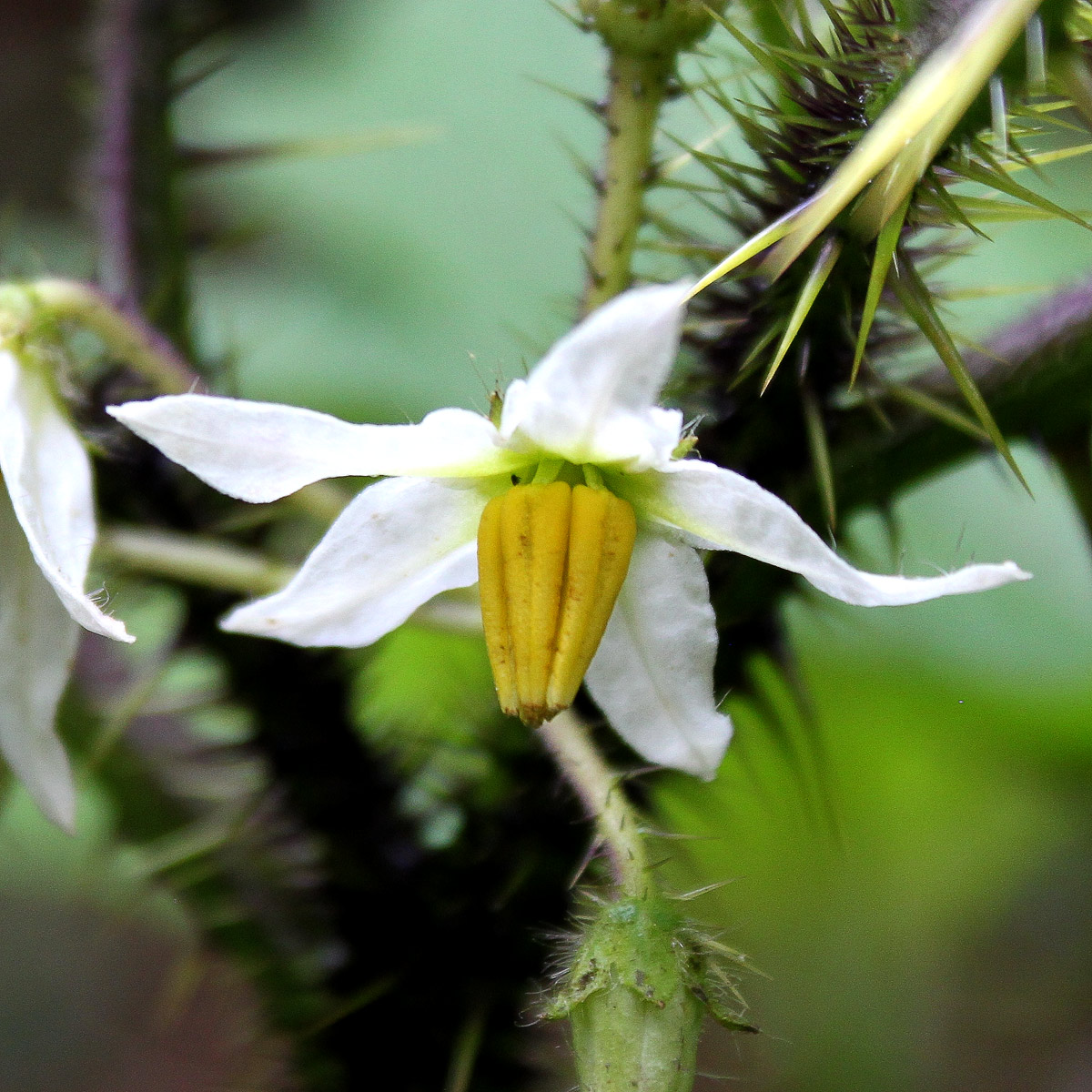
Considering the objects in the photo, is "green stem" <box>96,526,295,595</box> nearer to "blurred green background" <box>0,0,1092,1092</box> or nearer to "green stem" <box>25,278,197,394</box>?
"green stem" <box>25,278,197,394</box>

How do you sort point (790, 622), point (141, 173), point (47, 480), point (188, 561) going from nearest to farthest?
1. point (47, 480)
2. point (188, 561)
3. point (141, 173)
4. point (790, 622)

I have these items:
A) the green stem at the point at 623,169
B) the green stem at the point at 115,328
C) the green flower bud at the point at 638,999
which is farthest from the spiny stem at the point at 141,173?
the green flower bud at the point at 638,999

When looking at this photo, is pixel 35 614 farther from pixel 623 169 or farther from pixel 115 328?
pixel 623 169

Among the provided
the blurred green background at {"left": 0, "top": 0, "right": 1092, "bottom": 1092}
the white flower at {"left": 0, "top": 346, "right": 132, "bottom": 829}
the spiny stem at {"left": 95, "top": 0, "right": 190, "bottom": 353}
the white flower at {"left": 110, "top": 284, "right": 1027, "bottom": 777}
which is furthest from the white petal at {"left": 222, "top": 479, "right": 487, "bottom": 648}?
the blurred green background at {"left": 0, "top": 0, "right": 1092, "bottom": 1092}

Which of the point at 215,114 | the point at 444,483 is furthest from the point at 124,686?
the point at 215,114

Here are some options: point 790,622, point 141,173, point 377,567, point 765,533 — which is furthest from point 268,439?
point 790,622

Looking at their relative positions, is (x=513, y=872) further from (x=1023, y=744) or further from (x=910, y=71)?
(x=1023, y=744)

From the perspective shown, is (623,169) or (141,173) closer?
(623,169)

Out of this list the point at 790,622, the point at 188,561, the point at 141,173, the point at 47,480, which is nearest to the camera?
the point at 47,480
